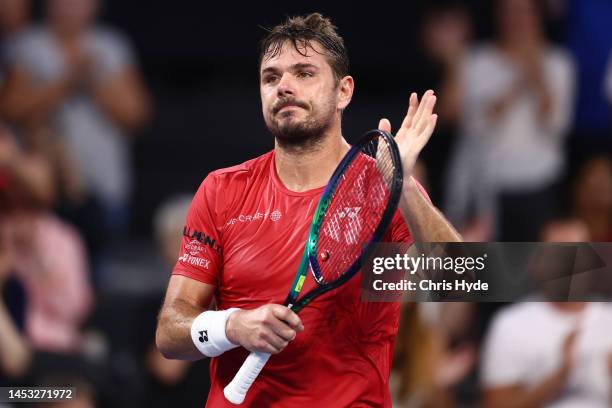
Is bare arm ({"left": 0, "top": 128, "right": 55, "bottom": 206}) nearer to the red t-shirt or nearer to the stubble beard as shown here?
the red t-shirt

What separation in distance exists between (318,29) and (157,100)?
19.5 ft

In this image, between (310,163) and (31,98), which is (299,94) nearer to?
(310,163)

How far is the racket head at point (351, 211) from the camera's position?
12.1 ft

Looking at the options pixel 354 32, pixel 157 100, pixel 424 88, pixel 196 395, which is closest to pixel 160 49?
pixel 157 100

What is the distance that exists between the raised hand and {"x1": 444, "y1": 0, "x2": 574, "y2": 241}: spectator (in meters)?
5.05

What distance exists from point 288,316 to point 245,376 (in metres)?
0.33

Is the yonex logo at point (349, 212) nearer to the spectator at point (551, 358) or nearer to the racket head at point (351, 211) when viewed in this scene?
the racket head at point (351, 211)

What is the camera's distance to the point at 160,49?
31.9 ft

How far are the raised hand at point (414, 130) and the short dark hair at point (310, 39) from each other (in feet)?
1.00

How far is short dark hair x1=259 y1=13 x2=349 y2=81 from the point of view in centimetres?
394

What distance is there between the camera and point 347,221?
3846 mm

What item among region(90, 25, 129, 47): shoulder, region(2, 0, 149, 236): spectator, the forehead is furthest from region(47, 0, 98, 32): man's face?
the forehead

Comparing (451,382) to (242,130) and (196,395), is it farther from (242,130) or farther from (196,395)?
(242,130)

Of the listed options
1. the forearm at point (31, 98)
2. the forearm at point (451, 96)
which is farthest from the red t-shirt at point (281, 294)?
the forearm at point (451, 96)
